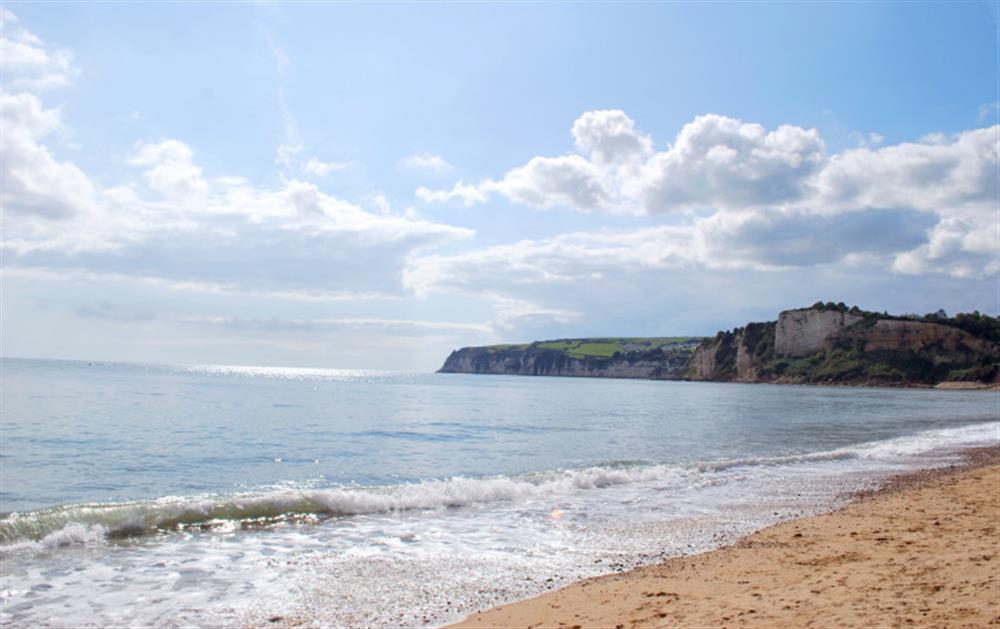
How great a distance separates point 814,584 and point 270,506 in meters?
10.2

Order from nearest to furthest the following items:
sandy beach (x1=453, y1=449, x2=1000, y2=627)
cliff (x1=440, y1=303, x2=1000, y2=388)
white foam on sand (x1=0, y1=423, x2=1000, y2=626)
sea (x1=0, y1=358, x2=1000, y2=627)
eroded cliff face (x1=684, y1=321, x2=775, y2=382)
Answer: sandy beach (x1=453, y1=449, x2=1000, y2=627) → white foam on sand (x1=0, y1=423, x2=1000, y2=626) → sea (x1=0, y1=358, x2=1000, y2=627) → cliff (x1=440, y1=303, x2=1000, y2=388) → eroded cliff face (x1=684, y1=321, x2=775, y2=382)

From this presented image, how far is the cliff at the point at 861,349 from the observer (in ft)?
433

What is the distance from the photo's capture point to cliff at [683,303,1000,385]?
132000 mm

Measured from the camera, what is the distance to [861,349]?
143500 millimetres

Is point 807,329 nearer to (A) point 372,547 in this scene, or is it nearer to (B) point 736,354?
(B) point 736,354

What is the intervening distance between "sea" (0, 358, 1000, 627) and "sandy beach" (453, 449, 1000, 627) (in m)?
0.73

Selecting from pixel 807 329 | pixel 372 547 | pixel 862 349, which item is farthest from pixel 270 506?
pixel 807 329

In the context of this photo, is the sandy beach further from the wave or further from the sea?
the wave

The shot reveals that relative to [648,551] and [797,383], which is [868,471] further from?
[797,383]

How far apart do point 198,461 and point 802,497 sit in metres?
17.6

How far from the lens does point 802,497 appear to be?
14969 millimetres

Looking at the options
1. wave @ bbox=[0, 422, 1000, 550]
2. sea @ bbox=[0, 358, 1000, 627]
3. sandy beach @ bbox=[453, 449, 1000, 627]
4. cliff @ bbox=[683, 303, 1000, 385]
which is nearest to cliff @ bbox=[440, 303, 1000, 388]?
cliff @ bbox=[683, 303, 1000, 385]

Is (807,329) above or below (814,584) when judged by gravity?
above

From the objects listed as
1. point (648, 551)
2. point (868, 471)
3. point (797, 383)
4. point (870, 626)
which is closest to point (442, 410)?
point (868, 471)
